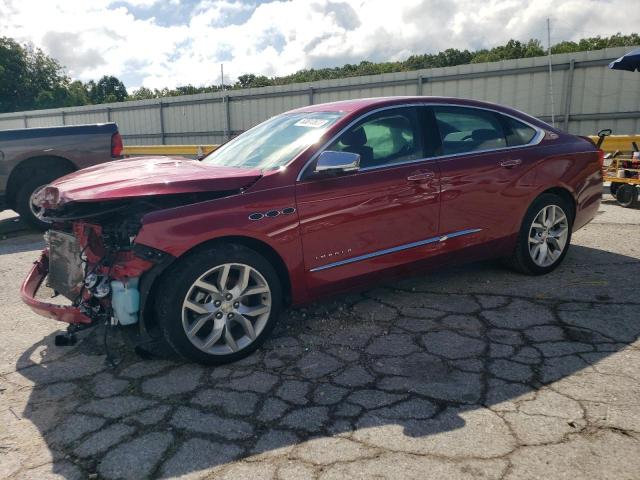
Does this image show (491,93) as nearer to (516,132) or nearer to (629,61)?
(629,61)

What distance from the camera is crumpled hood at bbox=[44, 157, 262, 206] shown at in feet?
10.0

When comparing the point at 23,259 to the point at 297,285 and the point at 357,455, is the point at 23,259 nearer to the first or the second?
the point at 297,285

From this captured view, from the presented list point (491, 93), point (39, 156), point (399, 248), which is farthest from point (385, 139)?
point (491, 93)

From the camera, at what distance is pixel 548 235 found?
15.5 feet

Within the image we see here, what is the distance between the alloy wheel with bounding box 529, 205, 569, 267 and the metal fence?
855cm

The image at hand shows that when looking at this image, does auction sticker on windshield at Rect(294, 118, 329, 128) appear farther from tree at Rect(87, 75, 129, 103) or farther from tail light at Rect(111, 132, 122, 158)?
tree at Rect(87, 75, 129, 103)

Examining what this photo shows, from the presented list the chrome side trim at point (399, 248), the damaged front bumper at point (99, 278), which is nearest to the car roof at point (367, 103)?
the chrome side trim at point (399, 248)

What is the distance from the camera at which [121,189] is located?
10.1ft

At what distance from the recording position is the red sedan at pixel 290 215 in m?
3.11

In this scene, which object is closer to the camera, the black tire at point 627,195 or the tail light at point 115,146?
the tail light at point 115,146

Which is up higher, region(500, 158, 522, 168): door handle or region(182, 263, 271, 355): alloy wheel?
region(500, 158, 522, 168): door handle

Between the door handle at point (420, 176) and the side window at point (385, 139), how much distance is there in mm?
134

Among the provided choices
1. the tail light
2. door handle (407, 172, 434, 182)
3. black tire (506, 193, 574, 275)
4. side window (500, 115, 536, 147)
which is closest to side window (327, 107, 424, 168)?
door handle (407, 172, 434, 182)

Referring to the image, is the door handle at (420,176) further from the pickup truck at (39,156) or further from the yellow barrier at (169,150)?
the yellow barrier at (169,150)
